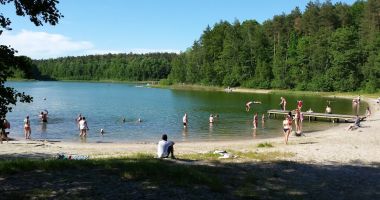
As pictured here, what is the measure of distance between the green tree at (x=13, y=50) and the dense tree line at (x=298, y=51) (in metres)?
90.1

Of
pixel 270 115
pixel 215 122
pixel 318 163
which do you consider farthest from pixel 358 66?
pixel 318 163

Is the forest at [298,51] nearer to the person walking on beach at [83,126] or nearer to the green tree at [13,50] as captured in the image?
the person walking on beach at [83,126]

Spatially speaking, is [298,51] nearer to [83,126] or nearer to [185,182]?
[83,126]

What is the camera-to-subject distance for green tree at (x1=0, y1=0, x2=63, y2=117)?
9.81 meters

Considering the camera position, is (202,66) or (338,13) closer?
(338,13)

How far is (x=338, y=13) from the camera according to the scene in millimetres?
114125

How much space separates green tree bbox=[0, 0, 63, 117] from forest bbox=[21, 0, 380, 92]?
90280 millimetres

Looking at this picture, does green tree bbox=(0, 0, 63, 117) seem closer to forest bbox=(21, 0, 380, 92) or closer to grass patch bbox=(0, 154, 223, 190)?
grass patch bbox=(0, 154, 223, 190)

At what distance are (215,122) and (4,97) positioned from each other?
130 ft

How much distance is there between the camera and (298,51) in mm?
113812

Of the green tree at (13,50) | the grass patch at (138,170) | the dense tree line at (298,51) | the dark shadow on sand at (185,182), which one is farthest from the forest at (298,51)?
the green tree at (13,50)

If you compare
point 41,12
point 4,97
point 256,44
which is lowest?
point 4,97

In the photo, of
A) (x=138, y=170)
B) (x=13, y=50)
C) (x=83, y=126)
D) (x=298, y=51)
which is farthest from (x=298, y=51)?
(x=13, y=50)

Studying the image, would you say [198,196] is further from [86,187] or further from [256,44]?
[256,44]
